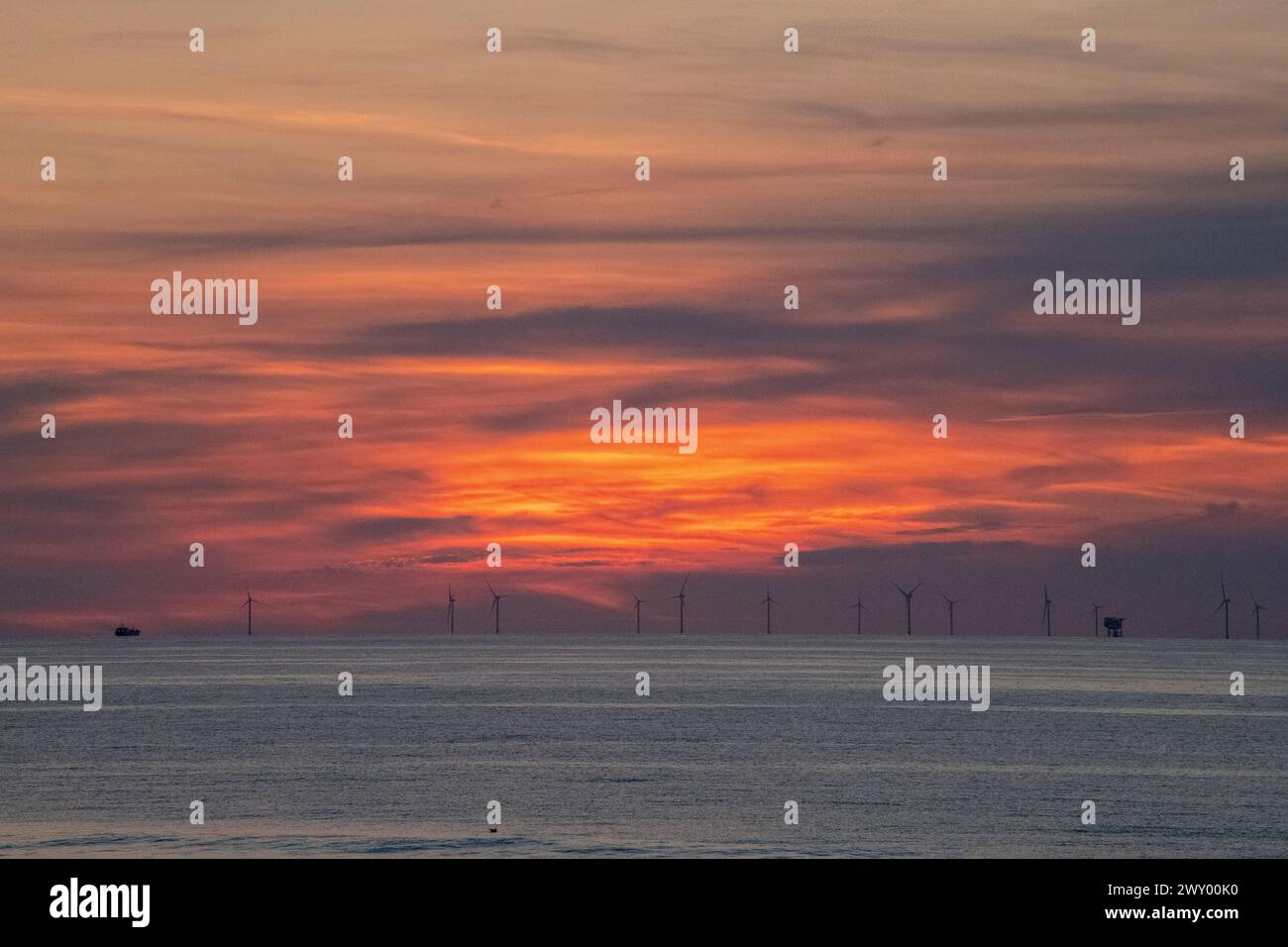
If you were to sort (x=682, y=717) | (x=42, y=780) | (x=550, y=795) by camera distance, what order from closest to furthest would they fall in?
(x=550, y=795) → (x=42, y=780) → (x=682, y=717)

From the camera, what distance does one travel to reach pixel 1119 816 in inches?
3615

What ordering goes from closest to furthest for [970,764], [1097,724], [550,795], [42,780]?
A: [550,795]
[42,780]
[970,764]
[1097,724]

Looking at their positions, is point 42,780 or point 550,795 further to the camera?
point 42,780

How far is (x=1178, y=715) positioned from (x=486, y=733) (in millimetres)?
91237

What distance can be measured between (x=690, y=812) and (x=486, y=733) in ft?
214

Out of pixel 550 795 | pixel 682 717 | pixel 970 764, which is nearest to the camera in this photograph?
pixel 550 795
